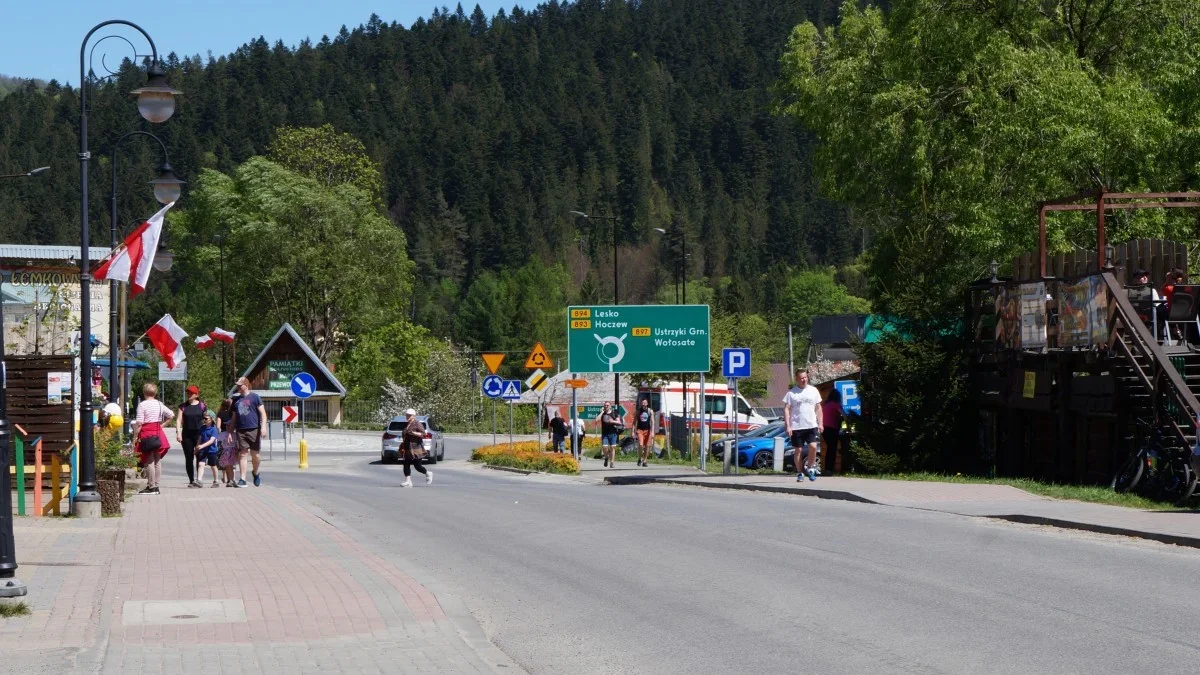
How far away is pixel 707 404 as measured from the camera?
53.9 meters

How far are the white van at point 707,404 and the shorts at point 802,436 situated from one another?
23.8m

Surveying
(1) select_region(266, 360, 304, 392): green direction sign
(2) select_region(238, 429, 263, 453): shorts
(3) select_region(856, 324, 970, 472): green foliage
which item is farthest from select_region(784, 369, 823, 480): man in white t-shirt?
(1) select_region(266, 360, 304, 392): green direction sign

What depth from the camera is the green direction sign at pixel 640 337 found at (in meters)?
33.7

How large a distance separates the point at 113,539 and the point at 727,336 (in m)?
50.2

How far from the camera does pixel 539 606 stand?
419 inches

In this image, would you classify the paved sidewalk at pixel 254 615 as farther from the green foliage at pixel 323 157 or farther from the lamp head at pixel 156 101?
the green foliage at pixel 323 157

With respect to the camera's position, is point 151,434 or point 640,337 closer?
point 151,434

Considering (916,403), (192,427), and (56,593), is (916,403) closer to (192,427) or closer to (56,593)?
(192,427)

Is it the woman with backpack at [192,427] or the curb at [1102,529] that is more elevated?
the woman with backpack at [192,427]

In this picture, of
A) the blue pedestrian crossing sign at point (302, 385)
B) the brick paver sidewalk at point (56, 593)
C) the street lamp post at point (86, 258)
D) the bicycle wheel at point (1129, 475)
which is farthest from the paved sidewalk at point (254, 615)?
the blue pedestrian crossing sign at point (302, 385)

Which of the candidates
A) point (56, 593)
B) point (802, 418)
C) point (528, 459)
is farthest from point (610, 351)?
point (56, 593)

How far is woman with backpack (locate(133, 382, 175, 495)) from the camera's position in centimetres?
2258

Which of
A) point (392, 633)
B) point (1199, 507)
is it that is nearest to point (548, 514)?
point (1199, 507)

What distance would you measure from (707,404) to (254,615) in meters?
44.6
